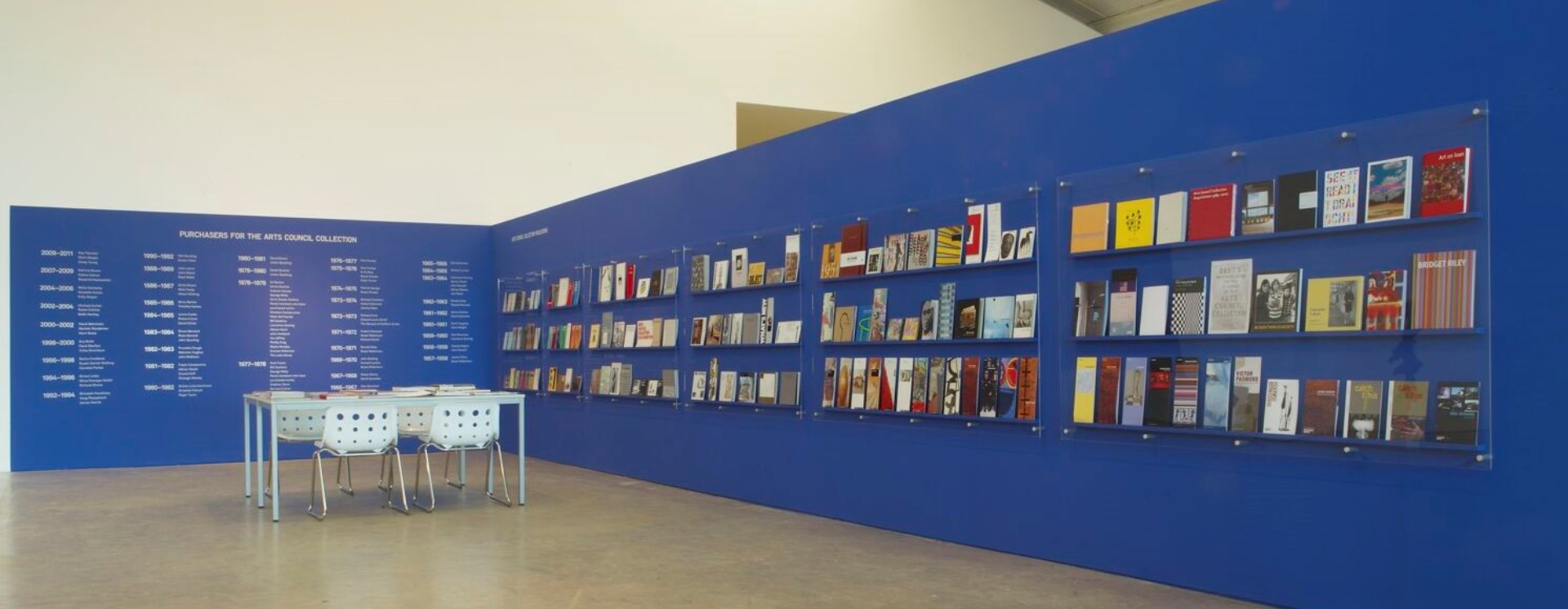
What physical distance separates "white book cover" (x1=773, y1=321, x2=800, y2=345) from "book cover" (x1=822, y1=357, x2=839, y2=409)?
344 mm

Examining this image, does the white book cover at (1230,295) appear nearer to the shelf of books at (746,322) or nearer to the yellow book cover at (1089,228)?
the yellow book cover at (1089,228)

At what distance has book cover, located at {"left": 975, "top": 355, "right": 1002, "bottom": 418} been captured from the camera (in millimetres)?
5641

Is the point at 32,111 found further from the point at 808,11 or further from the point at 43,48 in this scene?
the point at 808,11

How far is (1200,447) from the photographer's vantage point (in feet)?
15.4

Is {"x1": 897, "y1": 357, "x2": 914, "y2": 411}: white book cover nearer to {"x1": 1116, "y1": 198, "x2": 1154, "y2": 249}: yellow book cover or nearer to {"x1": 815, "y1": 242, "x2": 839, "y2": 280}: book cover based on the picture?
{"x1": 815, "y1": 242, "x2": 839, "y2": 280}: book cover

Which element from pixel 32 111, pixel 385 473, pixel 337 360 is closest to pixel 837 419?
pixel 385 473

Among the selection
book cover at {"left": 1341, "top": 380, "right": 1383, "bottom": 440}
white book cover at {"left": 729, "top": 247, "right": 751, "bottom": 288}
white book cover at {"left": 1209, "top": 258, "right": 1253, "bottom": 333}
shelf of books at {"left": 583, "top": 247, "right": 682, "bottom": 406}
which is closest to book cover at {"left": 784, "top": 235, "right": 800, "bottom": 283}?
white book cover at {"left": 729, "top": 247, "right": 751, "bottom": 288}

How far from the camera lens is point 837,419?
6773mm

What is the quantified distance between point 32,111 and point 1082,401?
32.5 ft

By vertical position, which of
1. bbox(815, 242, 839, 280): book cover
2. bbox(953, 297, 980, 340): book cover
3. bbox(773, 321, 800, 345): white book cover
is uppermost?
bbox(815, 242, 839, 280): book cover

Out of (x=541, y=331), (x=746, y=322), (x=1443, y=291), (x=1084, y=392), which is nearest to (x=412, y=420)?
(x=541, y=331)

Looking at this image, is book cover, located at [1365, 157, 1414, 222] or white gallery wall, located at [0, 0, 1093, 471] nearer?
book cover, located at [1365, 157, 1414, 222]

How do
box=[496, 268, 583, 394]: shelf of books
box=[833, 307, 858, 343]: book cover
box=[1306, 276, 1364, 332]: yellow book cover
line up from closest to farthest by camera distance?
box=[1306, 276, 1364, 332]: yellow book cover
box=[833, 307, 858, 343]: book cover
box=[496, 268, 583, 394]: shelf of books

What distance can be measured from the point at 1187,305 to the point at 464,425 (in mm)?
4699
